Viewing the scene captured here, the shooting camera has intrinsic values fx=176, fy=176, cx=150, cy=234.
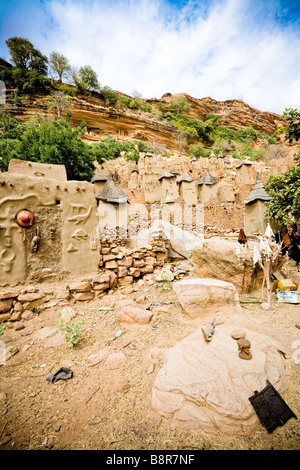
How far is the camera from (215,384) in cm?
192

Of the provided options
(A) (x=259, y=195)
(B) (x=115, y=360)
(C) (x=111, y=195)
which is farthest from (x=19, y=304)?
(A) (x=259, y=195)

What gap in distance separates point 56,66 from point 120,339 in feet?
150

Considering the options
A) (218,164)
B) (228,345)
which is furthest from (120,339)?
(218,164)

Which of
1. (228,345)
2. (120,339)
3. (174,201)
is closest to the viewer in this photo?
(228,345)

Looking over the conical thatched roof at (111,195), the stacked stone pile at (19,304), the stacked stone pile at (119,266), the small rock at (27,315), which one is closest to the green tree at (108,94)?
the conical thatched roof at (111,195)

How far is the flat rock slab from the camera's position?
354 centimetres

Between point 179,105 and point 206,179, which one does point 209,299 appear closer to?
point 206,179

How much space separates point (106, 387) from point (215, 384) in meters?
1.32

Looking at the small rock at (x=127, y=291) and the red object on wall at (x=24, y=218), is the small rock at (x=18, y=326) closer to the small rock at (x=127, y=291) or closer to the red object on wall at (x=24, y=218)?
the red object on wall at (x=24, y=218)

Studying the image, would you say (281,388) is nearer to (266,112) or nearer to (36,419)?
(36,419)

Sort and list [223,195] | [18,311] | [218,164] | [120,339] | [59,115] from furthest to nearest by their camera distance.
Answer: [59,115] → [218,164] → [223,195] → [18,311] → [120,339]

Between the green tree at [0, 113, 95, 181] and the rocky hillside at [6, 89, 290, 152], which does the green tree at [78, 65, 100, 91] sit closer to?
the rocky hillside at [6, 89, 290, 152]

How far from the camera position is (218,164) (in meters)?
21.4

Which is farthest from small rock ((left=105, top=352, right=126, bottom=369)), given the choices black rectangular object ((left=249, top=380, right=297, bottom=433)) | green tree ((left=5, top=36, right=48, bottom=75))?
green tree ((left=5, top=36, right=48, bottom=75))
